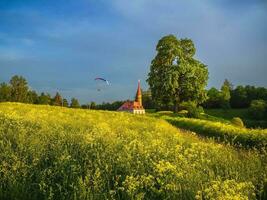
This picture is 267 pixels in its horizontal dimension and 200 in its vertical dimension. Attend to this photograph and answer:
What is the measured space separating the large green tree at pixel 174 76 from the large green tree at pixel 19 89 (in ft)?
137

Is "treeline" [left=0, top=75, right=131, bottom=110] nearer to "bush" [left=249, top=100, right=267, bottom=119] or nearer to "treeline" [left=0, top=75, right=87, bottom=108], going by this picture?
"treeline" [left=0, top=75, right=87, bottom=108]

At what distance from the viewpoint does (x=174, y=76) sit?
78.4 metres

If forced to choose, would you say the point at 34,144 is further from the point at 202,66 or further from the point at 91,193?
the point at 202,66

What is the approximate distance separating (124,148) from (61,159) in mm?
1911

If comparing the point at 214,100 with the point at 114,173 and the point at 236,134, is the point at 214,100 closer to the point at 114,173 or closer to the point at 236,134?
the point at 236,134

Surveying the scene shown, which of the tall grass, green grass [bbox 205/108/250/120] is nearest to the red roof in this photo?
green grass [bbox 205/108/250/120]

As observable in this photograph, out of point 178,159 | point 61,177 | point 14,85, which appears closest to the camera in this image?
point 61,177

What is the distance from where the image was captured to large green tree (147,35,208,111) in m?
78.2

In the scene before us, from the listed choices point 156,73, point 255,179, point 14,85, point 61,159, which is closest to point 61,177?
point 61,159

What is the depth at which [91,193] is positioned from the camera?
7.56m

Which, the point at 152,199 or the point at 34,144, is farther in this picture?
the point at 34,144

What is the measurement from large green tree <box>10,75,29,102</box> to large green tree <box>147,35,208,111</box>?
4176 centimetres

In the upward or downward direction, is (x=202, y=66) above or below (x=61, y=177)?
above

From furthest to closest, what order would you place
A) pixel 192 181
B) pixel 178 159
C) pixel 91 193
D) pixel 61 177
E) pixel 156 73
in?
pixel 156 73
pixel 178 159
pixel 61 177
pixel 192 181
pixel 91 193
